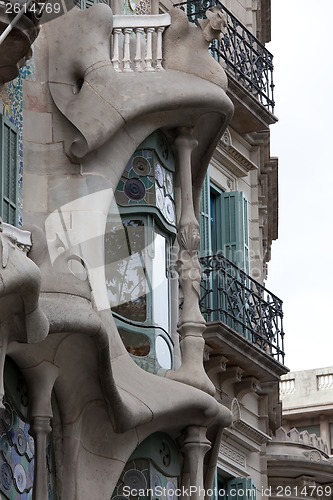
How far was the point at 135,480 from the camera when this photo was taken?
20.2 metres

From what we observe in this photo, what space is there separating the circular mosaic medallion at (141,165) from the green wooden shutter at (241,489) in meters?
5.89

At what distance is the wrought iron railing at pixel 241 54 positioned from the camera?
27.4m

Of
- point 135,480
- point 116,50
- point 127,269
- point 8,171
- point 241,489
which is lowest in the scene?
point 135,480

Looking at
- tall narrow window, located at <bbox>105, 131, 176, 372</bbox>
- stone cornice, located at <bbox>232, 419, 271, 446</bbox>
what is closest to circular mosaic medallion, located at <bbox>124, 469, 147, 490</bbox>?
tall narrow window, located at <bbox>105, 131, 176, 372</bbox>

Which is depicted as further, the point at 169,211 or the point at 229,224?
the point at 229,224

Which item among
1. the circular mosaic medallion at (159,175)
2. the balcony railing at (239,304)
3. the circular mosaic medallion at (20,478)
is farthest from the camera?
the balcony railing at (239,304)

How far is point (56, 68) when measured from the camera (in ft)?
69.3

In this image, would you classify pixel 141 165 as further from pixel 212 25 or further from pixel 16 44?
pixel 16 44

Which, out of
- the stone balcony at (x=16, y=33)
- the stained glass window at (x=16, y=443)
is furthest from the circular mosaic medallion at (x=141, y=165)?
the stained glass window at (x=16, y=443)

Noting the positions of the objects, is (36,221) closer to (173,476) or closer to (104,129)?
(104,129)

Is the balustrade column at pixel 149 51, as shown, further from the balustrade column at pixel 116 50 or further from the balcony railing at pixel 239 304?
the balcony railing at pixel 239 304

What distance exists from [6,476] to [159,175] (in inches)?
187

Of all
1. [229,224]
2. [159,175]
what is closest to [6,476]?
[159,175]

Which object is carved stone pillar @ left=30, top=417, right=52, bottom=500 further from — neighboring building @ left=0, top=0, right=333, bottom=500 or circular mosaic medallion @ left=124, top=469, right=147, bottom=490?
circular mosaic medallion @ left=124, top=469, right=147, bottom=490
